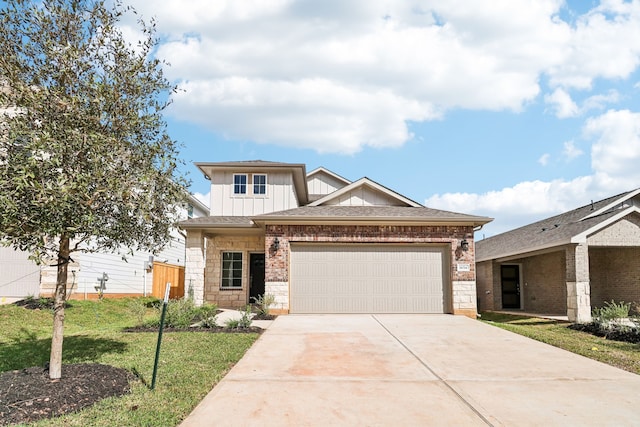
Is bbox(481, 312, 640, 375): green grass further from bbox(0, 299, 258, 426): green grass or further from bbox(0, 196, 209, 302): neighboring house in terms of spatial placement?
bbox(0, 196, 209, 302): neighboring house

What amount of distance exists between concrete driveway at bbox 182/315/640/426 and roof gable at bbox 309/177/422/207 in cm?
796

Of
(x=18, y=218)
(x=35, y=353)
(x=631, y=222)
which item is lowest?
(x=35, y=353)

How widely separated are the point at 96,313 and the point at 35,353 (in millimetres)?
5918

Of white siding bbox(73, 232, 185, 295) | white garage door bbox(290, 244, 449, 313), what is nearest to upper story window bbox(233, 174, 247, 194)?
white siding bbox(73, 232, 185, 295)

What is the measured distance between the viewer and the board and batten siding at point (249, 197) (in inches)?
730

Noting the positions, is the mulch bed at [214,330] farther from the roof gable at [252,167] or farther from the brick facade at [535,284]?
the brick facade at [535,284]

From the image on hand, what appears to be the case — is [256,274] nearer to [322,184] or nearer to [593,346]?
[322,184]

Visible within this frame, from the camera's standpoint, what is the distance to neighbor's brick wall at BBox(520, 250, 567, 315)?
17906 mm

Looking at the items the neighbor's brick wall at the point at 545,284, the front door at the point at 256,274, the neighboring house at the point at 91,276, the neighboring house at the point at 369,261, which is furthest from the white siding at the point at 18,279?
the neighbor's brick wall at the point at 545,284

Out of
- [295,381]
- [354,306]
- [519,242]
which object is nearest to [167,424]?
[295,381]

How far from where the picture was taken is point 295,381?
628cm

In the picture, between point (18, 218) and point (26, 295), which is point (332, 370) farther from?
point (26, 295)

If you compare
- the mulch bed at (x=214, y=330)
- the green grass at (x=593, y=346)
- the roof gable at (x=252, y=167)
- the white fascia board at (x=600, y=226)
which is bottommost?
the green grass at (x=593, y=346)

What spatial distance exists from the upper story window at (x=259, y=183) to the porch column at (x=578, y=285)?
37.9ft
